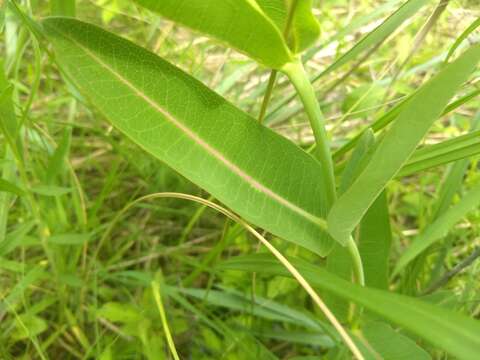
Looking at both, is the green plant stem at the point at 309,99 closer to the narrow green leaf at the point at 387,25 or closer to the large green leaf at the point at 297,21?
the large green leaf at the point at 297,21

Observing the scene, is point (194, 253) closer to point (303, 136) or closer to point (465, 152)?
point (303, 136)

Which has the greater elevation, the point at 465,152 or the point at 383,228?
the point at 465,152

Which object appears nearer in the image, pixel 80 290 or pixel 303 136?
pixel 80 290

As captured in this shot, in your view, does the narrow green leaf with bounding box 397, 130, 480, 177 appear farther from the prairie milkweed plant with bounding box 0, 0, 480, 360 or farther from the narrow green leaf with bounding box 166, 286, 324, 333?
the narrow green leaf with bounding box 166, 286, 324, 333

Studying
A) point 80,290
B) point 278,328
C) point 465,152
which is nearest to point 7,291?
point 80,290

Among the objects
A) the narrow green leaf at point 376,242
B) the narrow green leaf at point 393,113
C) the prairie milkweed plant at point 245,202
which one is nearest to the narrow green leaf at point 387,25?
the prairie milkweed plant at point 245,202

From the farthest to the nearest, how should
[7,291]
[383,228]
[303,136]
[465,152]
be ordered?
[303,136], [7,291], [383,228], [465,152]

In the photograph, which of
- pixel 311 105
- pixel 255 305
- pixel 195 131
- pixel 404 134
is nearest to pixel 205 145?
pixel 195 131

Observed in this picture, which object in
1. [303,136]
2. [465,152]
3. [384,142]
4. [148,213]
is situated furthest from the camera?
[303,136]
